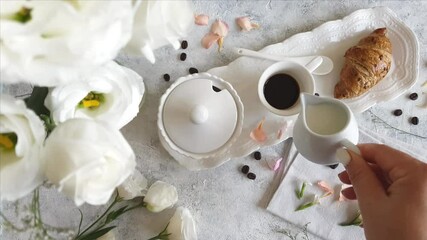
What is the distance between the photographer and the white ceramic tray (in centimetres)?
94

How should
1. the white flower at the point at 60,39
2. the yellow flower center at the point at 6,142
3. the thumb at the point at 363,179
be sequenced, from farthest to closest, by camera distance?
the thumb at the point at 363,179 < the yellow flower center at the point at 6,142 < the white flower at the point at 60,39

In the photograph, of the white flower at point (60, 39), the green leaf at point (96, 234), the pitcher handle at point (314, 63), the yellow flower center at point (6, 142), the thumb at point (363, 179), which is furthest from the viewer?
the pitcher handle at point (314, 63)

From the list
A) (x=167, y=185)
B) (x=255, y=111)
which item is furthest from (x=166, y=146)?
(x=255, y=111)

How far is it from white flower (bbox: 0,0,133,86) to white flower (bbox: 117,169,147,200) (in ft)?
1.68

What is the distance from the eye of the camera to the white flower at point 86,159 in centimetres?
41

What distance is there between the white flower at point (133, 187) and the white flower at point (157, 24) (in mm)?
474

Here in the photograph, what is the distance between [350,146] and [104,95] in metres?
0.37

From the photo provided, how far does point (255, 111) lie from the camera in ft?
3.10

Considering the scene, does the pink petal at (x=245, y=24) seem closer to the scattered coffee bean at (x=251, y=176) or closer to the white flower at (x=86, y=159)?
the scattered coffee bean at (x=251, y=176)

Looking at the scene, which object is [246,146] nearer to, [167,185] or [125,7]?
[167,185]

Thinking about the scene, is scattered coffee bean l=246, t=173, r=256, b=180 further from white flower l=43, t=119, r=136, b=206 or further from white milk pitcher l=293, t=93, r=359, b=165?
white flower l=43, t=119, r=136, b=206

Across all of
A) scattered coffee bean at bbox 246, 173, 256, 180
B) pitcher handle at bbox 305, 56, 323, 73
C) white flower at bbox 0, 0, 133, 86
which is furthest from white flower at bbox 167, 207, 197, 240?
white flower at bbox 0, 0, 133, 86

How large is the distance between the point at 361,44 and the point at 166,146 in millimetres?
419

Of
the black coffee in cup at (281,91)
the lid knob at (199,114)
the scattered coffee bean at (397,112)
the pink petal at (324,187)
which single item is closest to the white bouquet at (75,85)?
the lid knob at (199,114)
